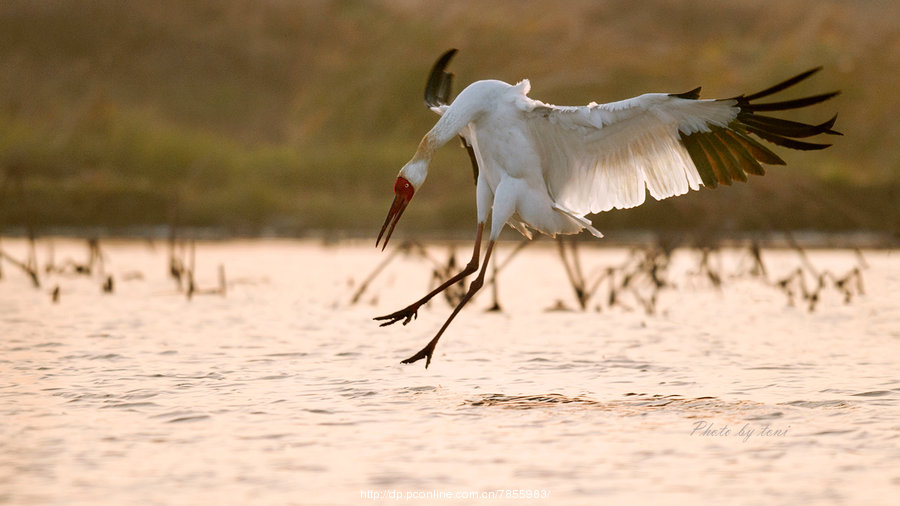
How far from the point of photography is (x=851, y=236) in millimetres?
21406

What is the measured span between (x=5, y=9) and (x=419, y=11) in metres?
17.2

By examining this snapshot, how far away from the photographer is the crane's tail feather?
25.4 feet

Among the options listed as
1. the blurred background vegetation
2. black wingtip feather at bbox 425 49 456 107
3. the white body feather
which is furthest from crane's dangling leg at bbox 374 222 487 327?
the blurred background vegetation

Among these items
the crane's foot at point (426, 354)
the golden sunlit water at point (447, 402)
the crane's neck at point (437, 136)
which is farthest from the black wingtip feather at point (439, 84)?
the crane's foot at point (426, 354)

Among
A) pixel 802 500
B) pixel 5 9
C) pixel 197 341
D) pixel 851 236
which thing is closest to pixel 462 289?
pixel 197 341

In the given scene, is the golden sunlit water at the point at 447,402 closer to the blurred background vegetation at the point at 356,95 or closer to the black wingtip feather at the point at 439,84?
the black wingtip feather at the point at 439,84

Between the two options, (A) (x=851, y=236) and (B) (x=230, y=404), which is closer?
(B) (x=230, y=404)

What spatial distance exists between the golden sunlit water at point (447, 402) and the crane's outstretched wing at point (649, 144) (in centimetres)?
112

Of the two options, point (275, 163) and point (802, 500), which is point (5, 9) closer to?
point (275, 163)

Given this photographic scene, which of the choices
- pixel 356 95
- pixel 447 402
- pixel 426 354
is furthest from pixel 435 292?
pixel 356 95

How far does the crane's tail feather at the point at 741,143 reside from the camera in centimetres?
773

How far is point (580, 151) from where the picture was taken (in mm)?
8750

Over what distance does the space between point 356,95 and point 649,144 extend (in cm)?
2299

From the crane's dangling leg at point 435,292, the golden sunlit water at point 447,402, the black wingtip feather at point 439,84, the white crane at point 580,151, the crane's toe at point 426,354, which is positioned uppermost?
the black wingtip feather at point 439,84
